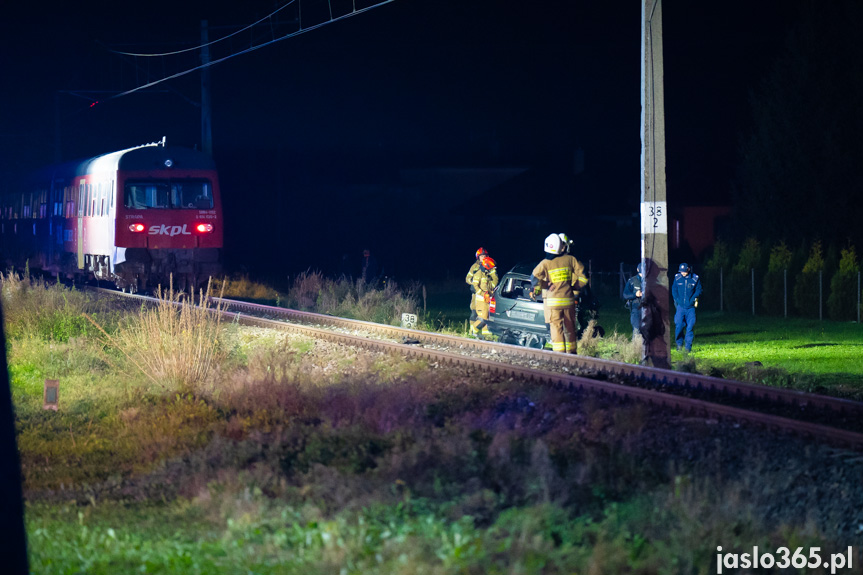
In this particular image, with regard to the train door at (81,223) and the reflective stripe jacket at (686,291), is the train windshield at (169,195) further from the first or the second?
the reflective stripe jacket at (686,291)

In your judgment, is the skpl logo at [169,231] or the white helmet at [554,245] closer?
→ the white helmet at [554,245]

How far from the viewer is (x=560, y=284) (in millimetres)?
12789

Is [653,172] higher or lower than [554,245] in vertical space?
higher

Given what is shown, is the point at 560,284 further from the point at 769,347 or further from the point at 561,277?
the point at 769,347

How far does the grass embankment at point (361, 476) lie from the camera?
18.0ft

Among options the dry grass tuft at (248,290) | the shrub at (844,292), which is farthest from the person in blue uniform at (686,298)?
the dry grass tuft at (248,290)

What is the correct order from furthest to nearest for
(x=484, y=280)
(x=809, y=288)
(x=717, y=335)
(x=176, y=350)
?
(x=809, y=288), (x=717, y=335), (x=484, y=280), (x=176, y=350)

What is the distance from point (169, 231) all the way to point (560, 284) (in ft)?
41.3

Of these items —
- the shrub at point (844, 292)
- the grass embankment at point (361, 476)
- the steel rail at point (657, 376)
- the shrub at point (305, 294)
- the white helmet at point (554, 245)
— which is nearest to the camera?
the grass embankment at point (361, 476)

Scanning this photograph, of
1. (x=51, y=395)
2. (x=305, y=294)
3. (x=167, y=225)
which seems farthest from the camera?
(x=305, y=294)

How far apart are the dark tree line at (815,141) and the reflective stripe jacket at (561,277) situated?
2045 centimetres

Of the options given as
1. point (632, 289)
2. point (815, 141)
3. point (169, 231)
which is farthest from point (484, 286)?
point (815, 141)

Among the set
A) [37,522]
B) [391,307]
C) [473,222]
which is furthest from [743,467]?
[473,222]

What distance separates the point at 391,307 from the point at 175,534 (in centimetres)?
1459
